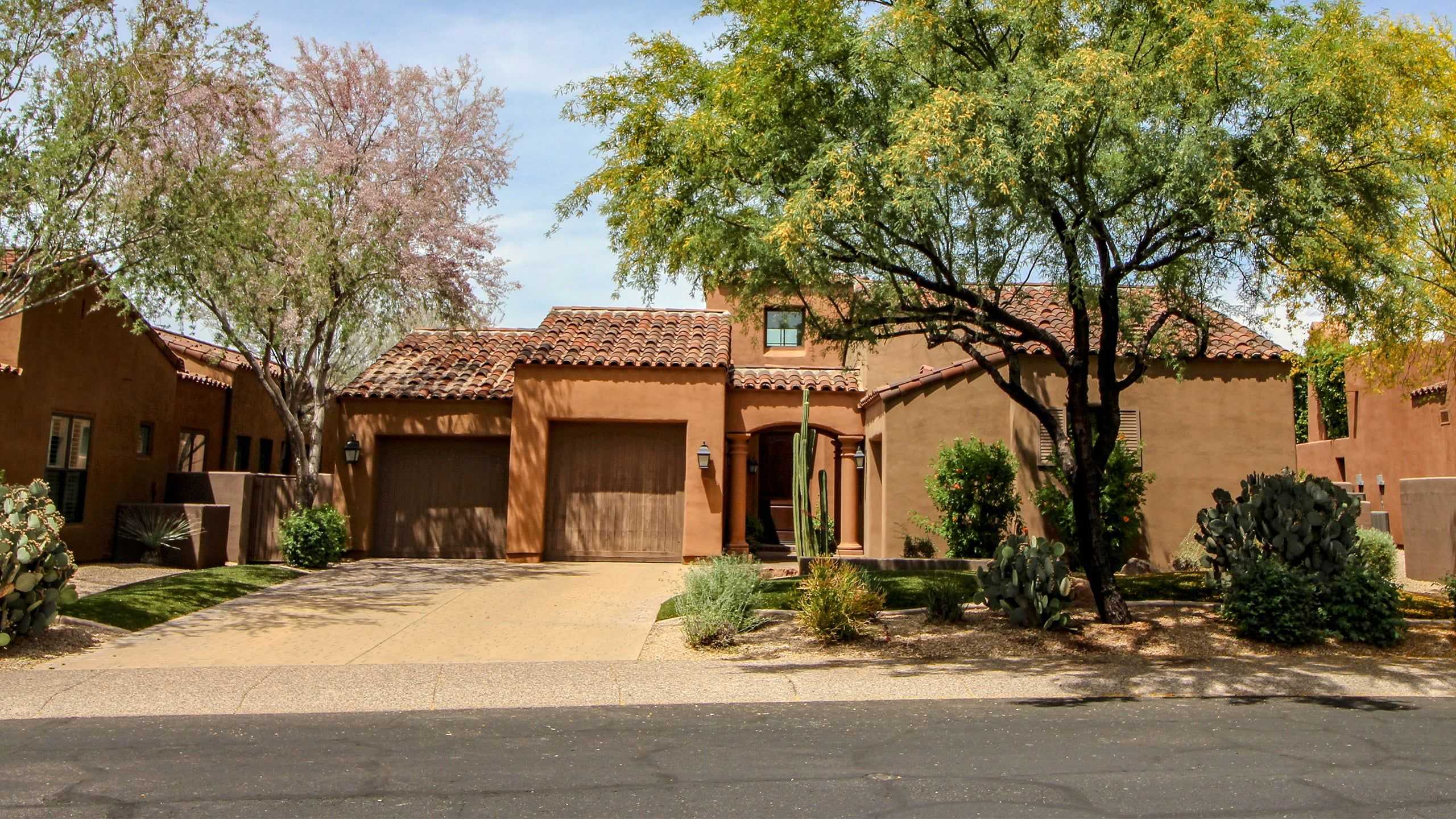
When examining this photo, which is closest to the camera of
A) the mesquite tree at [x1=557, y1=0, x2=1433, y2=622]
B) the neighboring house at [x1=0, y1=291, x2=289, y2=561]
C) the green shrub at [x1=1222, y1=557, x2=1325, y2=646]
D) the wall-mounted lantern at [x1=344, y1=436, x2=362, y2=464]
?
the mesquite tree at [x1=557, y1=0, x2=1433, y2=622]

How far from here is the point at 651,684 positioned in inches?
358

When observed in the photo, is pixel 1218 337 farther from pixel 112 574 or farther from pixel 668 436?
pixel 112 574

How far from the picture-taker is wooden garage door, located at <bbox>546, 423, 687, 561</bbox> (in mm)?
18969

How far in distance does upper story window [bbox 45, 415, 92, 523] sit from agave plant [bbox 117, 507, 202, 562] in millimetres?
814

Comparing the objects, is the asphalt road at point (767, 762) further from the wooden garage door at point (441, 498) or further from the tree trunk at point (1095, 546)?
the wooden garage door at point (441, 498)

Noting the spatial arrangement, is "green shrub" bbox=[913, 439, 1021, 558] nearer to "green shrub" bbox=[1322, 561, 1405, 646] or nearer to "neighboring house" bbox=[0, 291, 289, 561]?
"green shrub" bbox=[1322, 561, 1405, 646]

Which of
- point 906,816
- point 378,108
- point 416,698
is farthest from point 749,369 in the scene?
point 906,816

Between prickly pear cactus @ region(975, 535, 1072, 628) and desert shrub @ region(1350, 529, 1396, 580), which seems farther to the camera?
desert shrub @ region(1350, 529, 1396, 580)

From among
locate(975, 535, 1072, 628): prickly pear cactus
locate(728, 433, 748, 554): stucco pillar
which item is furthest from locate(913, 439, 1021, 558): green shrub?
locate(975, 535, 1072, 628): prickly pear cactus

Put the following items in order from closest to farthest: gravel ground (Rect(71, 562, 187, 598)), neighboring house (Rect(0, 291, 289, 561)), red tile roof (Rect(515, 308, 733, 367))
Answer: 1. gravel ground (Rect(71, 562, 187, 598))
2. neighboring house (Rect(0, 291, 289, 561))
3. red tile roof (Rect(515, 308, 733, 367))

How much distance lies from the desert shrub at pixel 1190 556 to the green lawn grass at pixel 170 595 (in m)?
13.9

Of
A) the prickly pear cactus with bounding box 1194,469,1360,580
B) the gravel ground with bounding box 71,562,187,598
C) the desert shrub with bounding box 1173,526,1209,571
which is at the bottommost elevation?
the gravel ground with bounding box 71,562,187,598

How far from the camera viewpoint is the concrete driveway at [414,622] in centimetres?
1042

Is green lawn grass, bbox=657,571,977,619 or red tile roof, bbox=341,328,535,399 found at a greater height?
red tile roof, bbox=341,328,535,399
